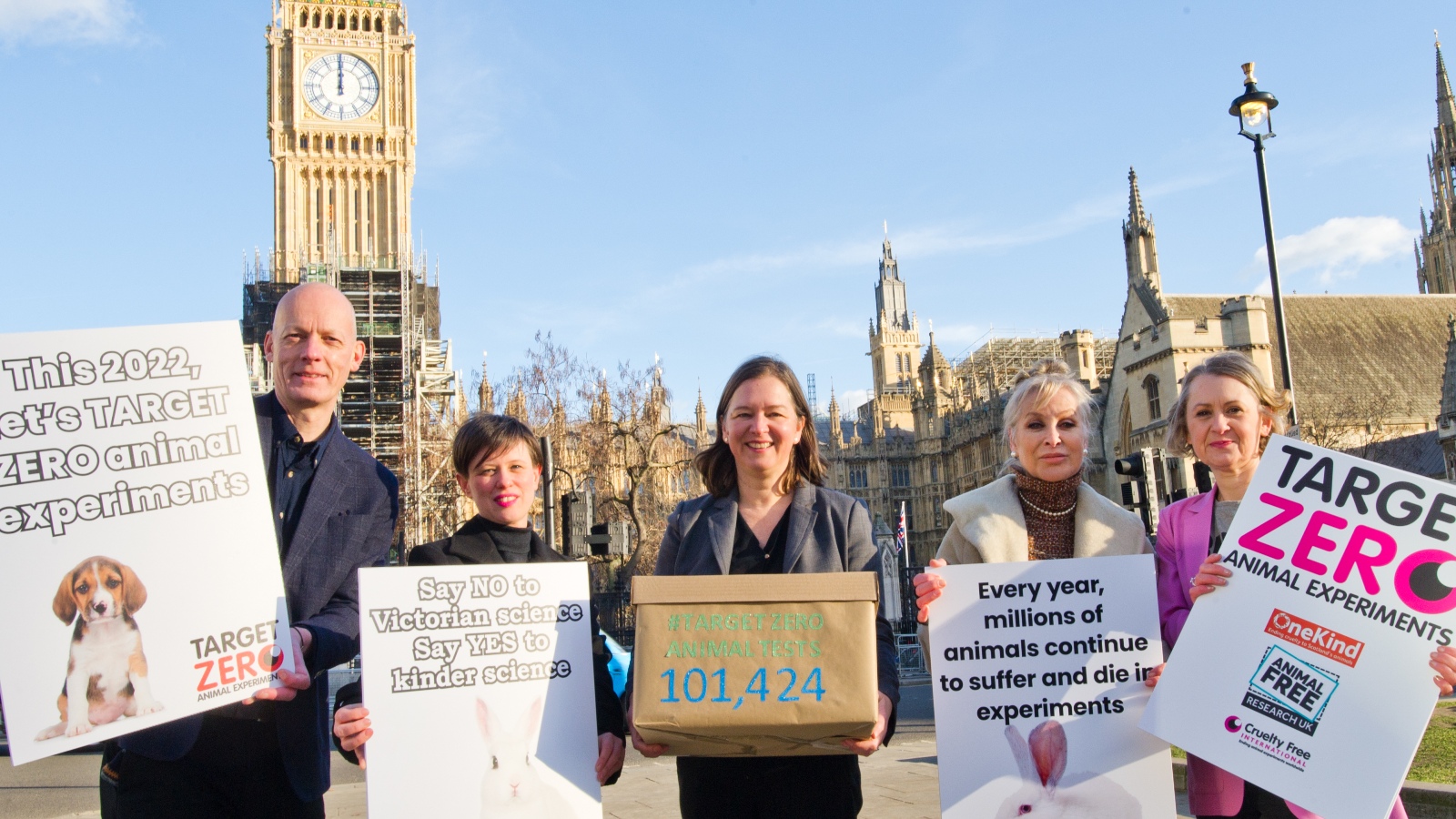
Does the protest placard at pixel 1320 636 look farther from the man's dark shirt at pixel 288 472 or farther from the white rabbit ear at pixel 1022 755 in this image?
the man's dark shirt at pixel 288 472

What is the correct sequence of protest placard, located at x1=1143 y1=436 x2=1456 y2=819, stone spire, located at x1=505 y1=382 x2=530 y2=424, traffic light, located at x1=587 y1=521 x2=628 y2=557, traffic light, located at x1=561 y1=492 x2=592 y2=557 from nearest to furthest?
protest placard, located at x1=1143 y1=436 x2=1456 y2=819, traffic light, located at x1=587 y1=521 x2=628 y2=557, traffic light, located at x1=561 y1=492 x2=592 y2=557, stone spire, located at x1=505 y1=382 x2=530 y2=424

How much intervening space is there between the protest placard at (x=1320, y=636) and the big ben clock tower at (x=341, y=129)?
58354mm

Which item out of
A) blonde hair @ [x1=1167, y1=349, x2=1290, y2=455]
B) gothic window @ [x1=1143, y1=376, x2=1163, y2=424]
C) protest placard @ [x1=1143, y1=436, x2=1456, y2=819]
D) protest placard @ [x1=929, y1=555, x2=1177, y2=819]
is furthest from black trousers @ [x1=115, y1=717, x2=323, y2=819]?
gothic window @ [x1=1143, y1=376, x2=1163, y2=424]

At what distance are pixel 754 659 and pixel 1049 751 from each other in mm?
1090

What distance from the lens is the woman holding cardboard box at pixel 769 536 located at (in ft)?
10.8

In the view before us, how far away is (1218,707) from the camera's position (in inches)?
128

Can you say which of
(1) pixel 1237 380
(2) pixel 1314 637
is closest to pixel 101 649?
(2) pixel 1314 637

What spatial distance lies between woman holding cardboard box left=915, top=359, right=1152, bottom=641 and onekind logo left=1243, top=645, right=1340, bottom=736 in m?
0.52

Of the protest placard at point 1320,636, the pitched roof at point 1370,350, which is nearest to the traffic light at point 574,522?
the protest placard at point 1320,636

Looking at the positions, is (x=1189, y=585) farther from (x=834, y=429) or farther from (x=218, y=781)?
(x=834, y=429)

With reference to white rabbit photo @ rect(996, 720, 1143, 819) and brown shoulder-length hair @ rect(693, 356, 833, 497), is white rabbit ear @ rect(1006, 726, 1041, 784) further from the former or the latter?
brown shoulder-length hair @ rect(693, 356, 833, 497)

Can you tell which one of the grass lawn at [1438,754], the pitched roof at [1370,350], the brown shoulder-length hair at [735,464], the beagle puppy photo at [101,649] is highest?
the pitched roof at [1370,350]

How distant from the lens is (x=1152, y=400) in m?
37.8

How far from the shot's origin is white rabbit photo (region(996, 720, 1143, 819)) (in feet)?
10.8
